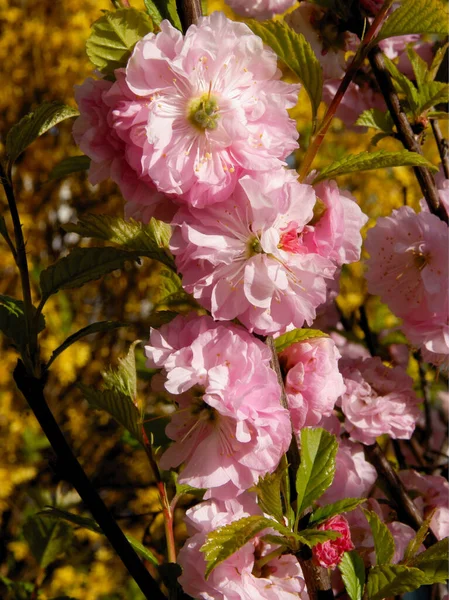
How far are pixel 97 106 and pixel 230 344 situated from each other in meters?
0.22

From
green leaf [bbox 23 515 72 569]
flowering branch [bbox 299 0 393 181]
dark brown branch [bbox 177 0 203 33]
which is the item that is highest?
dark brown branch [bbox 177 0 203 33]

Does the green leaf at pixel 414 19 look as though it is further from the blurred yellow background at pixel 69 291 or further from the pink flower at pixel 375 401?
the blurred yellow background at pixel 69 291

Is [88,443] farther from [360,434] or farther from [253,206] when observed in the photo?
[253,206]

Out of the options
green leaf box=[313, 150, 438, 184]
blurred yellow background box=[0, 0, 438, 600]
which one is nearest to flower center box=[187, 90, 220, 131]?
green leaf box=[313, 150, 438, 184]

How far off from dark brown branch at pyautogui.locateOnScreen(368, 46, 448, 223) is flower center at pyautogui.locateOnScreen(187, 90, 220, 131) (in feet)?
1.09

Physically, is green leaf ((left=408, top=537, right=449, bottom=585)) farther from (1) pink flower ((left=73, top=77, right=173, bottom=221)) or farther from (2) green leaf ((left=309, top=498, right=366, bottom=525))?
(1) pink flower ((left=73, top=77, right=173, bottom=221))

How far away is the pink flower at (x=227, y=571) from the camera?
541 millimetres

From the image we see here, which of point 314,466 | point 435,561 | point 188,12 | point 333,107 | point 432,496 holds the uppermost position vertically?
point 188,12

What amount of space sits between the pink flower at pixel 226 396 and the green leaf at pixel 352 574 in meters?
0.12

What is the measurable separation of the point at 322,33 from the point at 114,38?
1.39 ft

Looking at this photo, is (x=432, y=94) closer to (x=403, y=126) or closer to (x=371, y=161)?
(x=403, y=126)

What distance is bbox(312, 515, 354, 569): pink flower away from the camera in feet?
1.73

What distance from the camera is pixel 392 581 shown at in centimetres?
53

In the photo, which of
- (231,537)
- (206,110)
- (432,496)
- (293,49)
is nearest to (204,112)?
(206,110)
